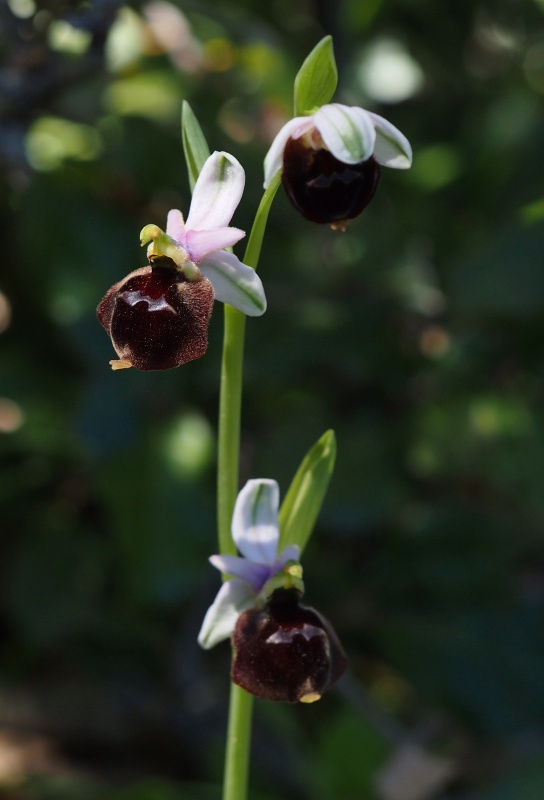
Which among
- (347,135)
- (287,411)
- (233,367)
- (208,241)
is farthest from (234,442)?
(287,411)

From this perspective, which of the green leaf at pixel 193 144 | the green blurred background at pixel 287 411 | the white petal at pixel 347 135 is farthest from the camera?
the green blurred background at pixel 287 411

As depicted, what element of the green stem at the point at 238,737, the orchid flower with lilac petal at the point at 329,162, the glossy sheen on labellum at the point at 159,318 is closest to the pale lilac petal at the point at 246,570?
the green stem at the point at 238,737

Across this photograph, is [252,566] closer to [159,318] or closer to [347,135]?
[159,318]

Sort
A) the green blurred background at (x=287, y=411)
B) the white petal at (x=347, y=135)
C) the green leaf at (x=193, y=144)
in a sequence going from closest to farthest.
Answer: the white petal at (x=347, y=135), the green leaf at (x=193, y=144), the green blurred background at (x=287, y=411)

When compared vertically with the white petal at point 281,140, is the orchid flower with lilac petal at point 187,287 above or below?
below

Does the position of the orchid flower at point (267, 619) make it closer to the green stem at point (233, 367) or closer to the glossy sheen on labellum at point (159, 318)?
the green stem at point (233, 367)

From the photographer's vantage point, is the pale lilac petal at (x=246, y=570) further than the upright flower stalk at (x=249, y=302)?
Yes

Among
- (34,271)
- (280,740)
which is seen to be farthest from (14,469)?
(280,740)
